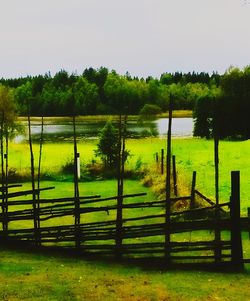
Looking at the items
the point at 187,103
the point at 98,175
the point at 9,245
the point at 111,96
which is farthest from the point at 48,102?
the point at 9,245

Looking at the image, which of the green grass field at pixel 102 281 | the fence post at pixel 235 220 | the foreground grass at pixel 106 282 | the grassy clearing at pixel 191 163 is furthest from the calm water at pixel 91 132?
the fence post at pixel 235 220

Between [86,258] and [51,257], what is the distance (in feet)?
2.22

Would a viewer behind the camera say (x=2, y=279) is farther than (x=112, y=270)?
No

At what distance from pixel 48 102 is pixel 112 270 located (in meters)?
74.5

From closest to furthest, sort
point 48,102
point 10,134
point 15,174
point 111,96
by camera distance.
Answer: point 15,174 → point 10,134 → point 48,102 → point 111,96

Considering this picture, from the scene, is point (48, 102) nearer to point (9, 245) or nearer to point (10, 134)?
point (10, 134)

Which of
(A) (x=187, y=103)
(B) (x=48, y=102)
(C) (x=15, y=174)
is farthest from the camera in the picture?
(A) (x=187, y=103)

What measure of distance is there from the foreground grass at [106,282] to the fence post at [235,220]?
10.7 inches

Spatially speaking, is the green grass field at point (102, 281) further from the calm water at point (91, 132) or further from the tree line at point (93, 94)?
the tree line at point (93, 94)

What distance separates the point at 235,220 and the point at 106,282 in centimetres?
261

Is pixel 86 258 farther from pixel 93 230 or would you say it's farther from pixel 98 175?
pixel 98 175

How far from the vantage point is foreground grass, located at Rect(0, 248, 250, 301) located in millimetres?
7134

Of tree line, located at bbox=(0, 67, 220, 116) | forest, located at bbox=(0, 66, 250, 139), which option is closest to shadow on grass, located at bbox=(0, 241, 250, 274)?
forest, located at bbox=(0, 66, 250, 139)

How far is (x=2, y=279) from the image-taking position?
25.3 feet
